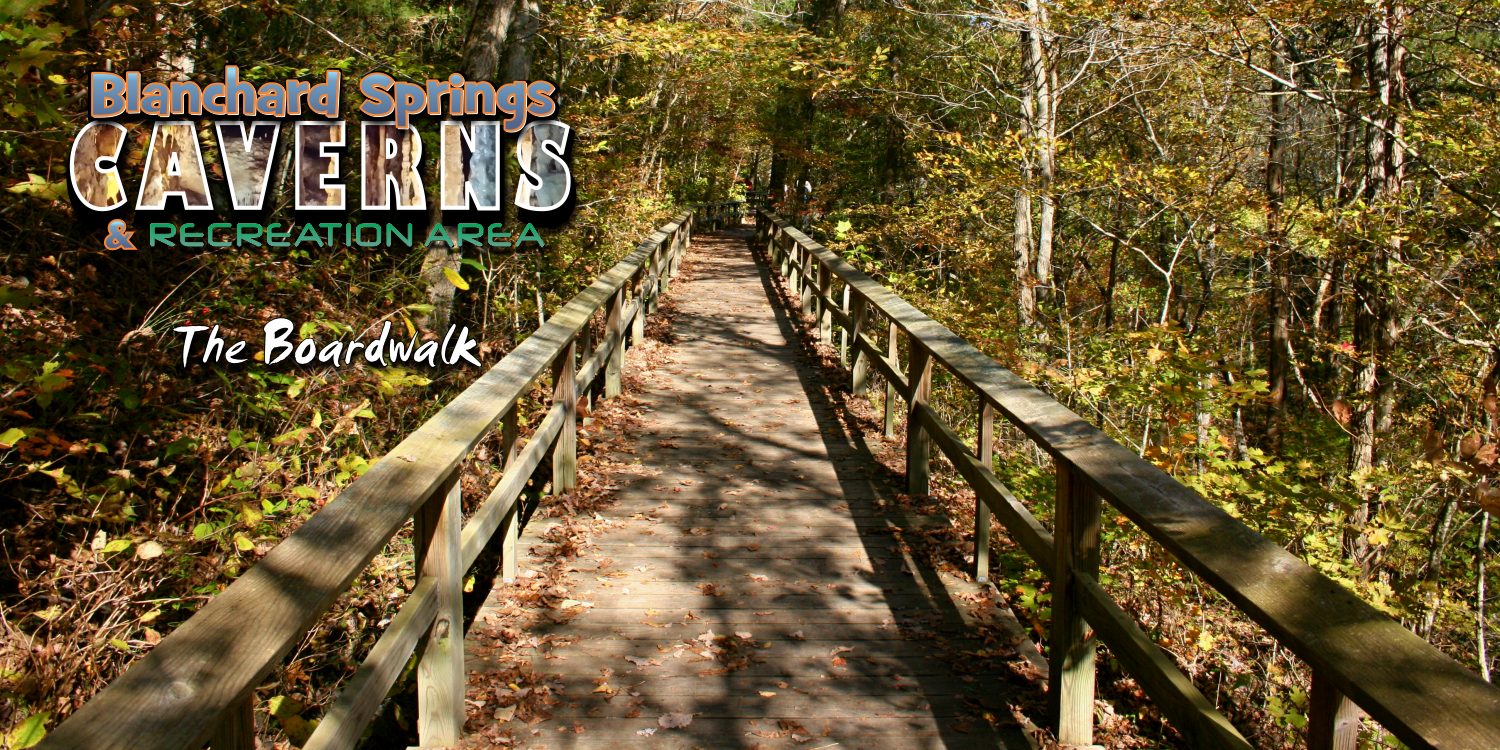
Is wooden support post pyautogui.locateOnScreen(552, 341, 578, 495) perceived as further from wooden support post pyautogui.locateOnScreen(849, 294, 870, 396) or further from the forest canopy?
wooden support post pyautogui.locateOnScreen(849, 294, 870, 396)

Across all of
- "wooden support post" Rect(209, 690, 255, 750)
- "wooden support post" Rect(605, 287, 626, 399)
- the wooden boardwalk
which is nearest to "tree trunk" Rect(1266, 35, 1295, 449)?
"wooden support post" Rect(605, 287, 626, 399)

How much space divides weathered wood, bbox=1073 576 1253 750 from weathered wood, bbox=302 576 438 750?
6.55 feet

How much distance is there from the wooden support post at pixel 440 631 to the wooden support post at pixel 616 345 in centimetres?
464

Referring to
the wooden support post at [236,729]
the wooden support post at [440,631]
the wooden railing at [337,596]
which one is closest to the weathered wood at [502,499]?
the wooden railing at [337,596]

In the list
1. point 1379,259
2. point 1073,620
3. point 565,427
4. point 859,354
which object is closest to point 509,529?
point 565,427

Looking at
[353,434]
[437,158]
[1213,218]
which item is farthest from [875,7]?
[353,434]

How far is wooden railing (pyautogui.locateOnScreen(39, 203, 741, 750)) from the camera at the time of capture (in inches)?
63.4

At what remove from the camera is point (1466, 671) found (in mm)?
1662

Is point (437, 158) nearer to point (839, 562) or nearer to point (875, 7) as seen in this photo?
point (839, 562)

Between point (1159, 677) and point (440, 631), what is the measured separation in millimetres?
2112

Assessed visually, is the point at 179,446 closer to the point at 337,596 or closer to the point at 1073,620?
the point at 337,596

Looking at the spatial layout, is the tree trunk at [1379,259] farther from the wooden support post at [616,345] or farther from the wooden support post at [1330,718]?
the wooden support post at [1330,718]

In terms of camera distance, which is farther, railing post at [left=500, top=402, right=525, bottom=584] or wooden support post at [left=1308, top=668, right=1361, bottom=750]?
railing post at [left=500, top=402, right=525, bottom=584]

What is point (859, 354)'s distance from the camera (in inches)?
329
